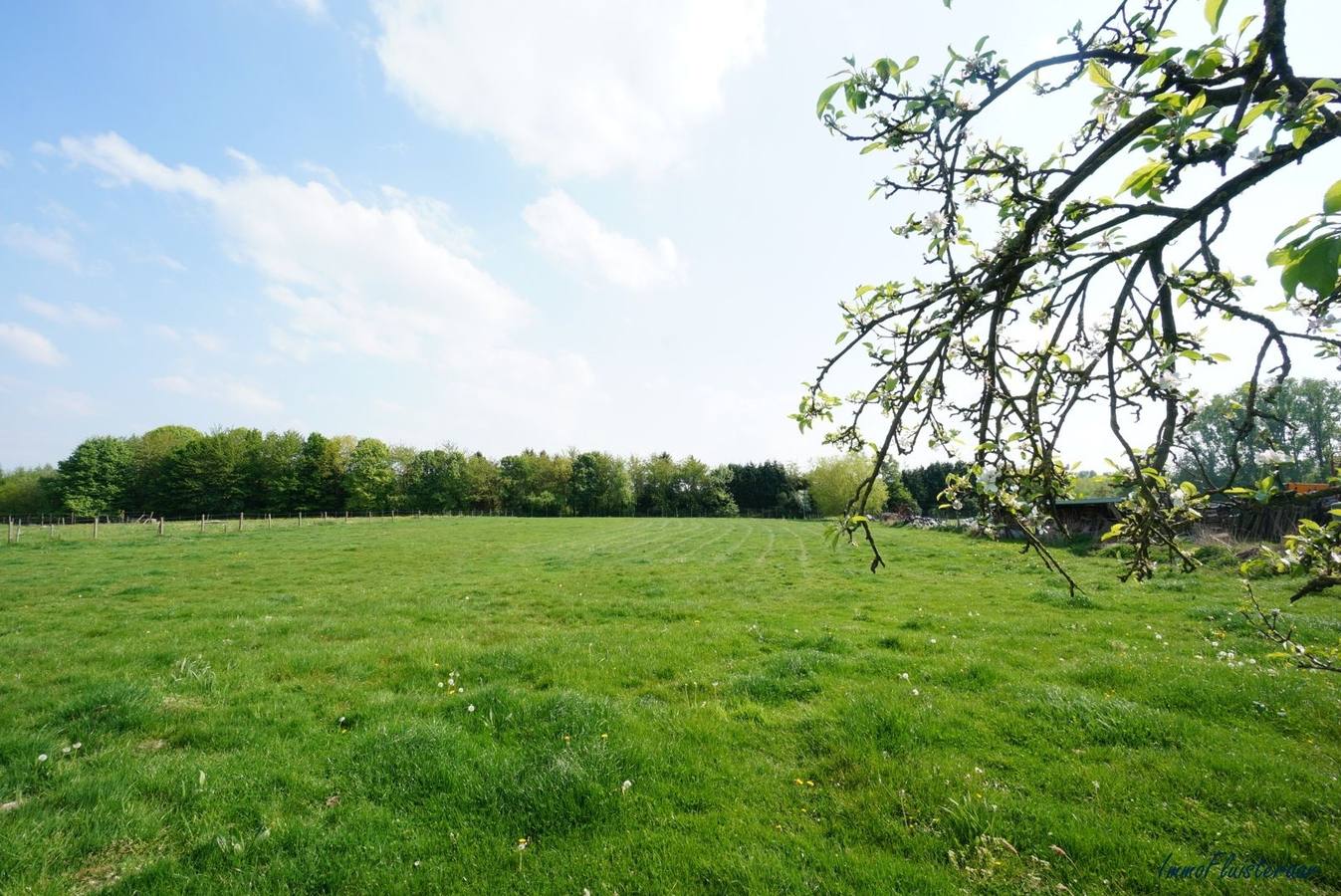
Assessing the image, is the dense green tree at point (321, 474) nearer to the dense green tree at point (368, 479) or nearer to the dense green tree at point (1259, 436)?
the dense green tree at point (368, 479)

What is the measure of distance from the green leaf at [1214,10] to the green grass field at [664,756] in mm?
4377

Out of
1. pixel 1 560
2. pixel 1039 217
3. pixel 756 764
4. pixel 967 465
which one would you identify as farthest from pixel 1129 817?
pixel 1 560

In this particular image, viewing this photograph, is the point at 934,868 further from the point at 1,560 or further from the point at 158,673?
the point at 1,560

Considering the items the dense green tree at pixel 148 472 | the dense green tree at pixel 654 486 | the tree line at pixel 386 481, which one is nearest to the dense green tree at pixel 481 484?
the tree line at pixel 386 481

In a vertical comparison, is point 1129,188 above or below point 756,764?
above

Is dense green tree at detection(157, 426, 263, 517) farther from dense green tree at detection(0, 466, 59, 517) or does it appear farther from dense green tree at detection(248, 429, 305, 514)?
dense green tree at detection(0, 466, 59, 517)

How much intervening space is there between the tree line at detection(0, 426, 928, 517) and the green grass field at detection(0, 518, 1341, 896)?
6095cm

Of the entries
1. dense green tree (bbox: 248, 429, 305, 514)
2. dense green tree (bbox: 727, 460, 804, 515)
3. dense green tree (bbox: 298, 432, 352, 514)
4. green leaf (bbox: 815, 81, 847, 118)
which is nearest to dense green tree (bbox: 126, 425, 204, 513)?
dense green tree (bbox: 248, 429, 305, 514)

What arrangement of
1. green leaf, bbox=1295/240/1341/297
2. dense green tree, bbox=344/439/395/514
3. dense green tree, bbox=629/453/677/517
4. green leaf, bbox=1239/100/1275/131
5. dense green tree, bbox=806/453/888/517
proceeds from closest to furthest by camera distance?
green leaf, bbox=1295/240/1341/297 → green leaf, bbox=1239/100/1275/131 → dense green tree, bbox=806/453/888/517 → dense green tree, bbox=344/439/395/514 → dense green tree, bbox=629/453/677/517

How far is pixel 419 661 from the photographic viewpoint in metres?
7.52

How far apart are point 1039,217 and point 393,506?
93.8 meters

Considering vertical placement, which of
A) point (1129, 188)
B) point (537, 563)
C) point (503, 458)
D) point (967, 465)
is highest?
point (503, 458)

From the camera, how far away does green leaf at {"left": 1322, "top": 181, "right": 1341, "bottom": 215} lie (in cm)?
104

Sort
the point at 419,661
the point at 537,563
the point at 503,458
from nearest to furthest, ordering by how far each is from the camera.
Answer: the point at 419,661 → the point at 537,563 → the point at 503,458
